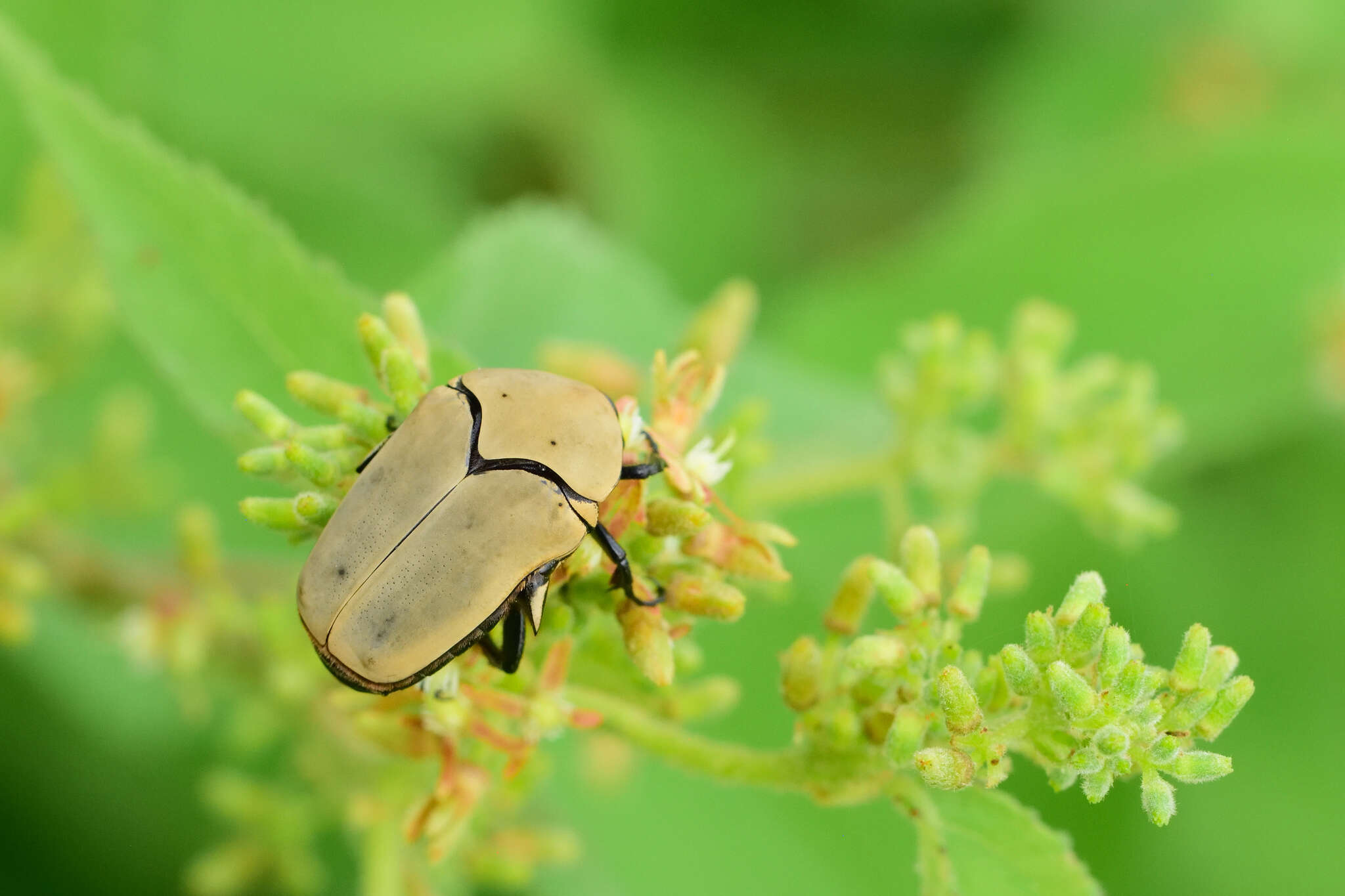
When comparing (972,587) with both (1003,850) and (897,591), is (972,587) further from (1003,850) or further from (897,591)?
(1003,850)

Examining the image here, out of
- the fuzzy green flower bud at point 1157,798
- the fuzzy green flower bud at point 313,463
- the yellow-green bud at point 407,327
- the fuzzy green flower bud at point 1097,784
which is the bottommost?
the fuzzy green flower bud at point 313,463

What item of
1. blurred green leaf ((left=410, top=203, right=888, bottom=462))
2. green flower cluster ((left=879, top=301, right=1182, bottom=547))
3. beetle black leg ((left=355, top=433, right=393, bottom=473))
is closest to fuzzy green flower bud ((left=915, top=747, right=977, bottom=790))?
beetle black leg ((left=355, top=433, right=393, bottom=473))

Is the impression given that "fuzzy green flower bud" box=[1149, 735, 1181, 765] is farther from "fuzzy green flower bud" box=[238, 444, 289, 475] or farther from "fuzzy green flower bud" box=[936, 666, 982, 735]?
"fuzzy green flower bud" box=[238, 444, 289, 475]

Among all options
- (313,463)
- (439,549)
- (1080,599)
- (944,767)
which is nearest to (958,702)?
(944,767)

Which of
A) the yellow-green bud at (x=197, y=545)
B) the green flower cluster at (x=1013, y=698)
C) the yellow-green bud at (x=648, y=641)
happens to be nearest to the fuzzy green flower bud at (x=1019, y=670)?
the green flower cluster at (x=1013, y=698)

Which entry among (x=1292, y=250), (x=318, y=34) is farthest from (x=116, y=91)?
(x=1292, y=250)

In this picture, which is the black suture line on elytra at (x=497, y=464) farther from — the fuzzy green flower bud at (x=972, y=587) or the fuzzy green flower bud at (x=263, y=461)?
the fuzzy green flower bud at (x=972, y=587)
